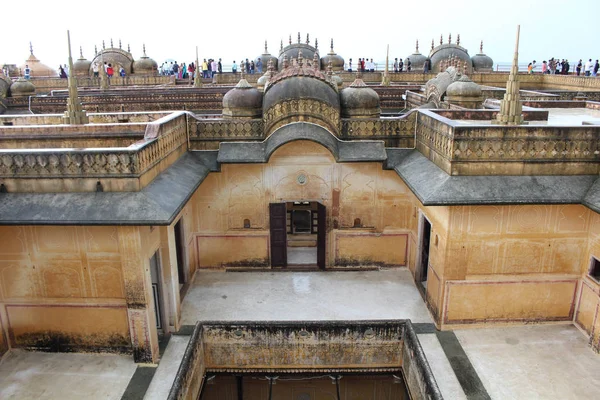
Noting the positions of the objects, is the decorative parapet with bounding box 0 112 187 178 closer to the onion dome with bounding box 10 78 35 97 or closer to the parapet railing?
the parapet railing

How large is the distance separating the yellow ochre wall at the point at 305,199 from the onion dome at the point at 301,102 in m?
0.54

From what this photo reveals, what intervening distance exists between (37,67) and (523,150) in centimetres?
3219

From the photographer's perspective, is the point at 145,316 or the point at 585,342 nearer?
the point at 145,316

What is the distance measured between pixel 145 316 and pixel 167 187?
2.16 m

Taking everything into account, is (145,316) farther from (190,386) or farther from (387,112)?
(387,112)

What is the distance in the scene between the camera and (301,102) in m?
10.4

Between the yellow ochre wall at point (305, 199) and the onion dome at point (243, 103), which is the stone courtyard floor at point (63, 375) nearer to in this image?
the yellow ochre wall at point (305, 199)

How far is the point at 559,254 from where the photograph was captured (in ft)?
29.2

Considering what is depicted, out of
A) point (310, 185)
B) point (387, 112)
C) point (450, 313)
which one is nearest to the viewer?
point (450, 313)

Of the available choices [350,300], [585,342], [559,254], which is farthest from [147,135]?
[585,342]

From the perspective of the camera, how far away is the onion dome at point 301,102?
10.5 meters

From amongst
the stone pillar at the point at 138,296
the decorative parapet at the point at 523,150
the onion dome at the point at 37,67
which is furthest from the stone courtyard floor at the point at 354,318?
the onion dome at the point at 37,67

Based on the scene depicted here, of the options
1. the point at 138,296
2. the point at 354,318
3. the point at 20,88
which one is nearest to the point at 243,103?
the point at 138,296

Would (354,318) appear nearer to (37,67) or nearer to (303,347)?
(303,347)
